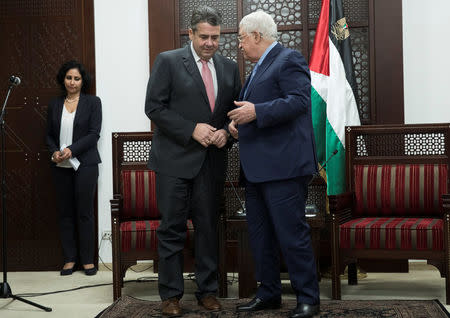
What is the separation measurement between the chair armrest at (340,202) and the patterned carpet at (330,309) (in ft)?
1.76

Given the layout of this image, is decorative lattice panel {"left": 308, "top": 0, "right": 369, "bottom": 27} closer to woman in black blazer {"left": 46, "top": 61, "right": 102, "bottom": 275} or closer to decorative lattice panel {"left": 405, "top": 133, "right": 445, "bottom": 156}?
decorative lattice panel {"left": 405, "top": 133, "right": 445, "bottom": 156}

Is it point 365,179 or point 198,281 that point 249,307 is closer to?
point 198,281

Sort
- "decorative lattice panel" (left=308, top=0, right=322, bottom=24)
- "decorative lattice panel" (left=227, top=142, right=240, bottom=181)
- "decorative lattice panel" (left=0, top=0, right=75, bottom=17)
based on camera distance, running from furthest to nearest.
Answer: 1. "decorative lattice panel" (left=0, top=0, right=75, bottom=17)
2. "decorative lattice panel" (left=308, top=0, right=322, bottom=24)
3. "decorative lattice panel" (left=227, top=142, right=240, bottom=181)

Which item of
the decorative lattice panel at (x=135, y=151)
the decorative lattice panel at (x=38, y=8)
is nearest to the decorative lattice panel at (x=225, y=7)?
the decorative lattice panel at (x=38, y=8)

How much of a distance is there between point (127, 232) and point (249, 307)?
3.14 feet

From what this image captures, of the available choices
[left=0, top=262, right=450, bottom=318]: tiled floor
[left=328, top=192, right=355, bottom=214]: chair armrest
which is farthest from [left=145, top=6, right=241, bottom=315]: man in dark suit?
[left=328, top=192, right=355, bottom=214]: chair armrest

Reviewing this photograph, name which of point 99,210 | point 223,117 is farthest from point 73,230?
point 223,117

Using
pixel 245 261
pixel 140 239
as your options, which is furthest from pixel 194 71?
pixel 245 261

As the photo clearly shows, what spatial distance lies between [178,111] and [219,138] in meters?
0.27

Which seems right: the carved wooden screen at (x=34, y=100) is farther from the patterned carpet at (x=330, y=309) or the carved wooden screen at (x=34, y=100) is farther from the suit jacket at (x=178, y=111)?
the suit jacket at (x=178, y=111)

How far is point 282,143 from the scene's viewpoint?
3.01 metres

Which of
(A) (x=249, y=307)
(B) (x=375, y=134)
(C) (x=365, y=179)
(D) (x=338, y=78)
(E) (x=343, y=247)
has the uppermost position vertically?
(D) (x=338, y=78)

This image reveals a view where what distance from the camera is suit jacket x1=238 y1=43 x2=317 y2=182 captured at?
9.68ft

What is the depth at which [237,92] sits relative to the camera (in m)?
3.40
